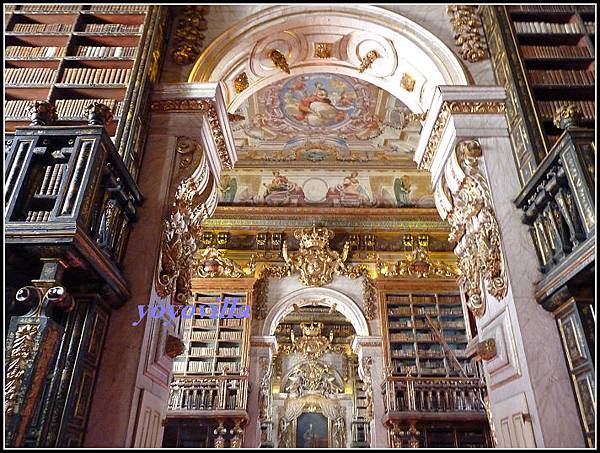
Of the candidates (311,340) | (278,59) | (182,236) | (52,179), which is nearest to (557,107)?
(278,59)

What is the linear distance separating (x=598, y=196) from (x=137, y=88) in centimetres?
398

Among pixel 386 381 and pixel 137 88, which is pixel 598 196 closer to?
pixel 137 88

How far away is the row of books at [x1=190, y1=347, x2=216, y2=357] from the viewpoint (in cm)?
877

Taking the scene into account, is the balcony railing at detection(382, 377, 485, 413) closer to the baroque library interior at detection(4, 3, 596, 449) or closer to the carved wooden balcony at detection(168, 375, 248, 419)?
the baroque library interior at detection(4, 3, 596, 449)

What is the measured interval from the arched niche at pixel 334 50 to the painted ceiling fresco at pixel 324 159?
3.42 metres

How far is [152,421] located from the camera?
3.88m

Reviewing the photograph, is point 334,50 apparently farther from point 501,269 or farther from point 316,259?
point 316,259

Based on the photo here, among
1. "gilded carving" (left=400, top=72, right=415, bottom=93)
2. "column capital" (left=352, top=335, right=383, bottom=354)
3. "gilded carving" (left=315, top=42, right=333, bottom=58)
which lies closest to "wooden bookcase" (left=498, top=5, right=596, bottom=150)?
"gilded carving" (left=400, top=72, right=415, bottom=93)

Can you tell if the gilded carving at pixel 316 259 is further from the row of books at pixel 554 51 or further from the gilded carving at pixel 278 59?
the row of books at pixel 554 51

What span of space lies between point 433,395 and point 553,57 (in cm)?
595

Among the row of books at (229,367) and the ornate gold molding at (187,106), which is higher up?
the ornate gold molding at (187,106)

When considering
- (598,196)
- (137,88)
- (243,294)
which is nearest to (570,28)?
(598,196)

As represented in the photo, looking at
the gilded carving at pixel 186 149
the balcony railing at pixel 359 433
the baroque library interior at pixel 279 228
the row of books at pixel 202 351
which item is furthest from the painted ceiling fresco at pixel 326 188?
the balcony railing at pixel 359 433

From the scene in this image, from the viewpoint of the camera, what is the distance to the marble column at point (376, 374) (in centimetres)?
842
